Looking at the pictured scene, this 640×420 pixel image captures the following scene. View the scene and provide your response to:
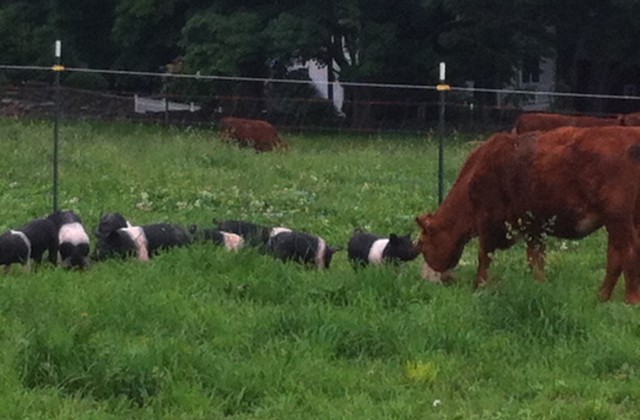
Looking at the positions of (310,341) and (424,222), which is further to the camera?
(424,222)

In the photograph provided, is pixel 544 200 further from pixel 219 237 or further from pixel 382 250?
pixel 219 237

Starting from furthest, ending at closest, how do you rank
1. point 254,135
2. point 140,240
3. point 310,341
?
point 254,135 → point 140,240 → point 310,341

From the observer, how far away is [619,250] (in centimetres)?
898

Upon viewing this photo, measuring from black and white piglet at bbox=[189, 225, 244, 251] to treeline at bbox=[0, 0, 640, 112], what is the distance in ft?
71.9

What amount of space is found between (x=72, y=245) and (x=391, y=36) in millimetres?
23936

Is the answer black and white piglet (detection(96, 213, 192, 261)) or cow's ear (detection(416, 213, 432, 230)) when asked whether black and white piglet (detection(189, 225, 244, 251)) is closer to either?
black and white piglet (detection(96, 213, 192, 261))

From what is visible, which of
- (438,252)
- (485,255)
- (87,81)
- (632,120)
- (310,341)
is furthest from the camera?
(87,81)

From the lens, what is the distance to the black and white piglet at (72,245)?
394 inches

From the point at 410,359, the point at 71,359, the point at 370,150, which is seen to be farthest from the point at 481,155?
the point at 370,150

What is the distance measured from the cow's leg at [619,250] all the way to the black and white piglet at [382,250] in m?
1.99

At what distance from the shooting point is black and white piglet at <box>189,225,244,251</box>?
34.4 feet

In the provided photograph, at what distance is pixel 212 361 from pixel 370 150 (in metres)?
14.5

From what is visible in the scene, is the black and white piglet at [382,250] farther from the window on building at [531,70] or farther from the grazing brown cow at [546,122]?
the window on building at [531,70]

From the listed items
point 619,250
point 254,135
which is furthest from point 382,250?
point 254,135
